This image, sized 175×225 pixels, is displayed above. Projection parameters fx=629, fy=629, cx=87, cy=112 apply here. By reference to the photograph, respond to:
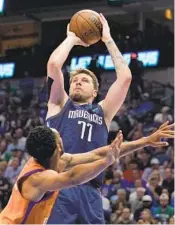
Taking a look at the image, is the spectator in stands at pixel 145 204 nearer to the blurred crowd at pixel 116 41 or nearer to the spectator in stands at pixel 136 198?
the spectator in stands at pixel 136 198

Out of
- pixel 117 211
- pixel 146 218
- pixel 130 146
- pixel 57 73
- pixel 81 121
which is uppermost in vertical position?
pixel 57 73

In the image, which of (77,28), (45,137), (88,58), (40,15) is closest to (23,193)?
(45,137)

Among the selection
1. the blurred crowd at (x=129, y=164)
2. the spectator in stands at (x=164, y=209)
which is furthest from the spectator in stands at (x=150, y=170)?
the spectator in stands at (x=164, y=209)

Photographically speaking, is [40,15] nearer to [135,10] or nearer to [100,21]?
[135,10]

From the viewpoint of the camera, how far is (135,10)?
1831cm

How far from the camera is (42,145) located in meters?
3.66

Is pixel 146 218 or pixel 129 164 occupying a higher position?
pixel 146 218

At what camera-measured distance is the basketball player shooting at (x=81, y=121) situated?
4.57 meters

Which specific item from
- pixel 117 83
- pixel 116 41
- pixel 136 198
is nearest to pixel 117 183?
pixel 136 198

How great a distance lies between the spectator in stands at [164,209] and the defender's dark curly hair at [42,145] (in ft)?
19.5

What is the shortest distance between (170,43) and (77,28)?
12997mm

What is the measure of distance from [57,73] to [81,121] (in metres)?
0.41

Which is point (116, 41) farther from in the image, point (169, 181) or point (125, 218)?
point (125, 218)

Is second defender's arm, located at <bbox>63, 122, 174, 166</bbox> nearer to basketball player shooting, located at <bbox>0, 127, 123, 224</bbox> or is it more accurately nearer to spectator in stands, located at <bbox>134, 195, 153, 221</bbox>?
basketball player shooting, located at <bbox>0, 127, 123, 224</bbox>
